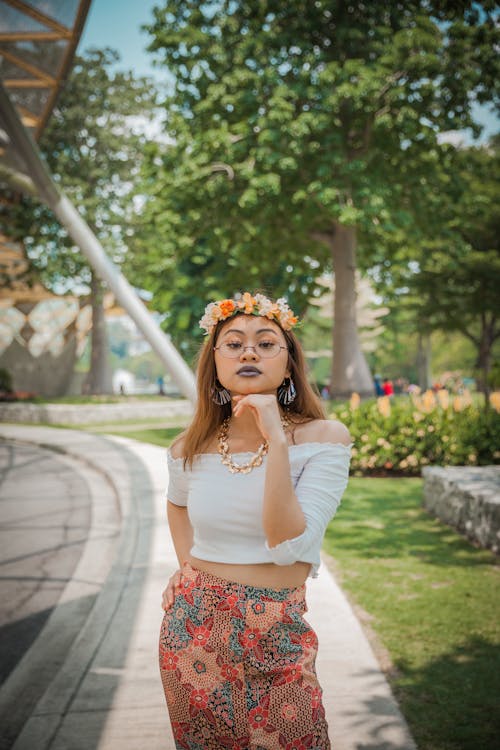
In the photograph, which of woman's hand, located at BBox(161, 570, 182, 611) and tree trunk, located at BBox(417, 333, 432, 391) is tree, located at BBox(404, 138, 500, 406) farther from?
woman's hand, located at BBox(161, 570, 182, 611)

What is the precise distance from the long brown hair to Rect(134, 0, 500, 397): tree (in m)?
11.3

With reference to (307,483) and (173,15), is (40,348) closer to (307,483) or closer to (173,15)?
(173,15)

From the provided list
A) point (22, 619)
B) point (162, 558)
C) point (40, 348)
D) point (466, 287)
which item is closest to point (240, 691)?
point (22, 619)

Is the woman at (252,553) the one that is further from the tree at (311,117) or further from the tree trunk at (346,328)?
the tree trunk at (346,328)

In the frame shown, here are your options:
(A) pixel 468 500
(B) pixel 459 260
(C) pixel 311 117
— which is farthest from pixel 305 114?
(B) pixel 459 260

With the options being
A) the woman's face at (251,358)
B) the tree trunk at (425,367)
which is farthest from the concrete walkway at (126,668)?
the tree trunk at (425,367)

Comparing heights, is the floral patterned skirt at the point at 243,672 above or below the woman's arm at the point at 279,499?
below

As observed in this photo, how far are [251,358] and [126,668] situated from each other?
2.74 m

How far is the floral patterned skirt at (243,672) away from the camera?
1.85m

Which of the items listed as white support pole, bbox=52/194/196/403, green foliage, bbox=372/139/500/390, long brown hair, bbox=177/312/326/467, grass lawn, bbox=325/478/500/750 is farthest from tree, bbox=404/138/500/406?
long brown hair, bbox=177/312/326/467

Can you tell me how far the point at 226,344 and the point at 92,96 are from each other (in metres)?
32.5

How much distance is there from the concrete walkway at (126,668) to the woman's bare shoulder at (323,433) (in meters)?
1.81

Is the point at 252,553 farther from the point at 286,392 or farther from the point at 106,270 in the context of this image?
the point at 106,270

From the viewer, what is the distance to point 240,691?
190 cm
